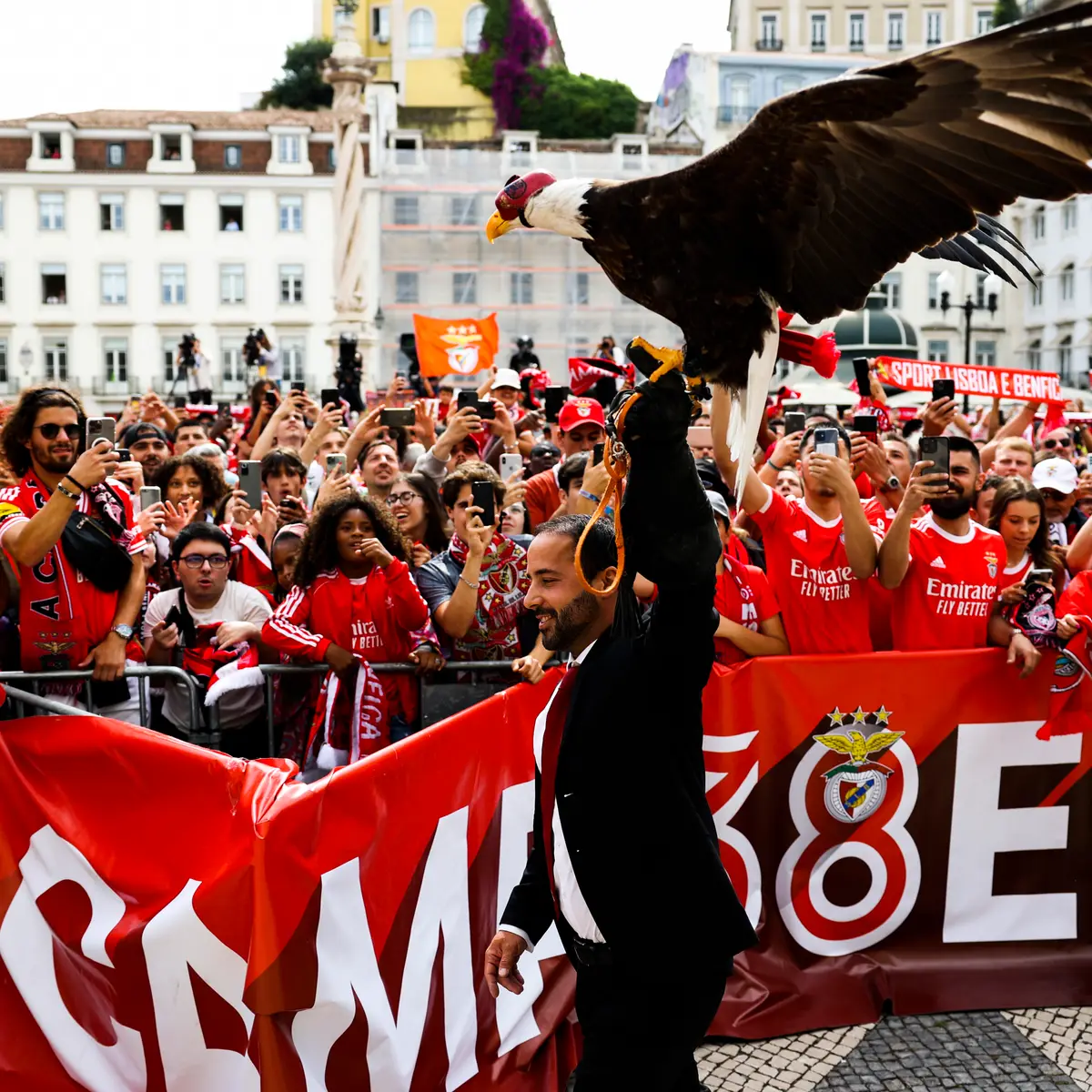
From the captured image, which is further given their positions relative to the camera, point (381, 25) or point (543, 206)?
point (381, 25)

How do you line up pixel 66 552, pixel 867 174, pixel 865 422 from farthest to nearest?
pixel 865 422 < pixel 66 552 < pixel 867 174

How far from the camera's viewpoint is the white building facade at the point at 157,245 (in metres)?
58.2

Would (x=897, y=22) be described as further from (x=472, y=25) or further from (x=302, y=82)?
(x=302, y=82)

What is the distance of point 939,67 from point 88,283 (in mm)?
61402

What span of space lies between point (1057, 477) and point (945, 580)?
7.26 ft

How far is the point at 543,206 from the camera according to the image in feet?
9.95

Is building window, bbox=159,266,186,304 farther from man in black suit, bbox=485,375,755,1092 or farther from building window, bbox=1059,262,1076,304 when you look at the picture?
man in black suit, bbox=485,375,755,1092

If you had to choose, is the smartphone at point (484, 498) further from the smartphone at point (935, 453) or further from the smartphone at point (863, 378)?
the smartphone at point (863, 378)

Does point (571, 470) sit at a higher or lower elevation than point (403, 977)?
higher

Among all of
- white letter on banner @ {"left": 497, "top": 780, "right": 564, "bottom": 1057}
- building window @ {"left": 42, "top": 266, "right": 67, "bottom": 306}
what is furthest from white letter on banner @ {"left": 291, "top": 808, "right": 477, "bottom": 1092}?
building window @ {"left": 42, "top": 266, "right": 67, "bottom": 306}

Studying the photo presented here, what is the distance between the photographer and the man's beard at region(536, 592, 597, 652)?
2809 mm

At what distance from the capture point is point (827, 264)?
2.54m

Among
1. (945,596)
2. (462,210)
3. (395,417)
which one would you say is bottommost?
(945,596)

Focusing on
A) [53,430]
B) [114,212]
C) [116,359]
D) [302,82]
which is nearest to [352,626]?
[53,430]
